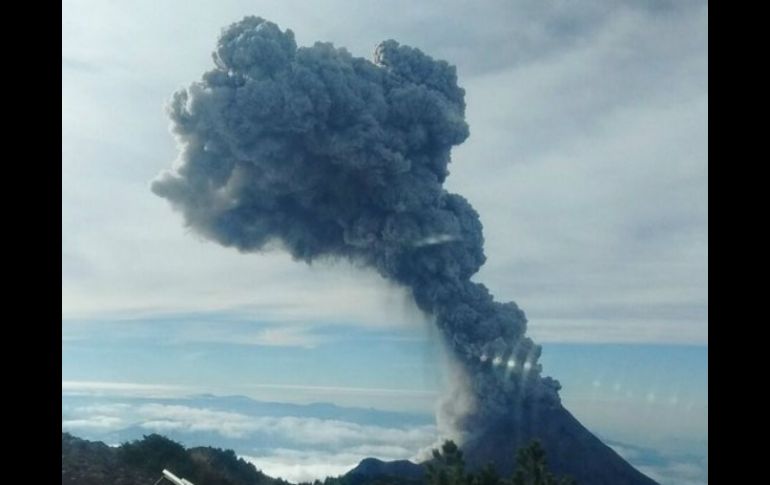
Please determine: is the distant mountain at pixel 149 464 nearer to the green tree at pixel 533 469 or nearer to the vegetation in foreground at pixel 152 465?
the vegetation in foreground at pixel 152 465

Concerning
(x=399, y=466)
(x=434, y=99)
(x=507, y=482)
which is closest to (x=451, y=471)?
(x=507, y=482)

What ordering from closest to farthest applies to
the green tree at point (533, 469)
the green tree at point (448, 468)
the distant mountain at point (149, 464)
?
the green tree at point (448, 468) < the green tree at point (533, 469) < the distant mountain at point (149, 464)

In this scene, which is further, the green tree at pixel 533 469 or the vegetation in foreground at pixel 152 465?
the vegetation in foreground at pixel 152 465

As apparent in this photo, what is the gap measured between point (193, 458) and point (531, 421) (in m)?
18.4

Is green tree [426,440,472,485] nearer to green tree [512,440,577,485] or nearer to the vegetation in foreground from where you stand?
green tree [512,440,577,485]

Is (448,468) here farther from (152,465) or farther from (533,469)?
(152,465)

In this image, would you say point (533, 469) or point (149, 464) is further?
point (149, 464)

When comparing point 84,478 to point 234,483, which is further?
point 234,483

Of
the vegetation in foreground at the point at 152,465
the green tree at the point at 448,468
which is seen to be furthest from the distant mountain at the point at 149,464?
the green tree at the point at 448,468

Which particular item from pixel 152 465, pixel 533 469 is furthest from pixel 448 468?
pixel 152 465

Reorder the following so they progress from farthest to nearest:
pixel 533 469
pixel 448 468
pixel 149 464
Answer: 1. pixel 149 464
2. pixel 533 469
3. pixel 448 468

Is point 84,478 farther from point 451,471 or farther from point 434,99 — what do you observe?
point 434,99

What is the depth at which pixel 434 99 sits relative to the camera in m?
37.1

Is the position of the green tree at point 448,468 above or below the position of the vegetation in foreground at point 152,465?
above
